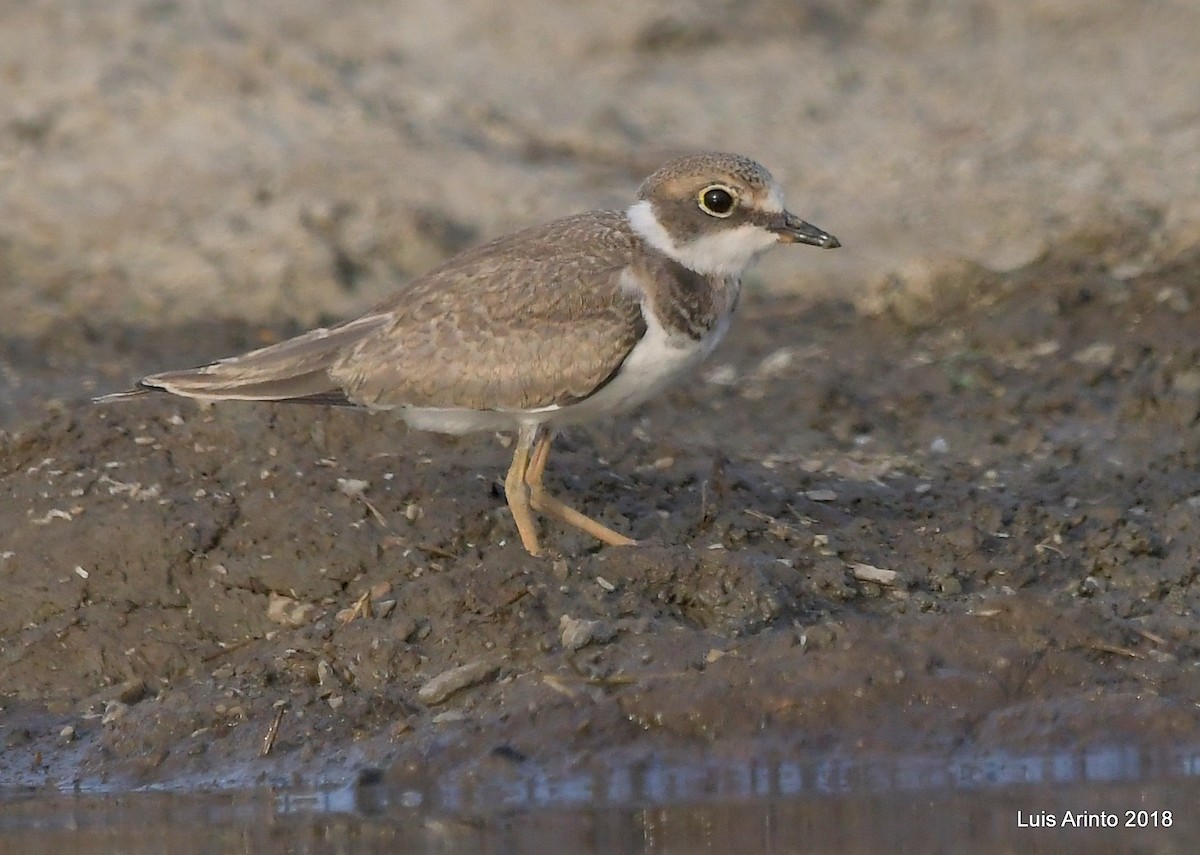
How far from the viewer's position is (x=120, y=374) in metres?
10.8

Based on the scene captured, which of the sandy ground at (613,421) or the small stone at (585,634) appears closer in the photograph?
the sandy ground at (613,421)

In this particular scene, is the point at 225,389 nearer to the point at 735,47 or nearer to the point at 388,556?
the point at 388,556

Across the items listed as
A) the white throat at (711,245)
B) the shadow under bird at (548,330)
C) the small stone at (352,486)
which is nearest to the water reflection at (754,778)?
the shadow under bird at (548,330)

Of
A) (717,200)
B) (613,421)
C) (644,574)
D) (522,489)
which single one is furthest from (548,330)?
(613,421)

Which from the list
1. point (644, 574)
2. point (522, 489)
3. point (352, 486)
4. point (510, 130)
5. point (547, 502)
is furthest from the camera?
point (510, 130)

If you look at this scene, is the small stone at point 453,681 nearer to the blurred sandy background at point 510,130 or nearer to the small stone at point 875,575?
the small stone at point 875,575

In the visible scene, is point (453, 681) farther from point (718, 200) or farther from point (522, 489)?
point (718, 200)

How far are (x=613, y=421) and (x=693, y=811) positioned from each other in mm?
3445

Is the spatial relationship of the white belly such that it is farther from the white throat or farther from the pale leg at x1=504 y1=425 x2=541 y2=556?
the white throat

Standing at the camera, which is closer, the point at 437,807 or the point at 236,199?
the point at 437,807

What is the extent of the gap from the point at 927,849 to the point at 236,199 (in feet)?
23.3

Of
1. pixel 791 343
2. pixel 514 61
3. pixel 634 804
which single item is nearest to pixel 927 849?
pixel 634 804

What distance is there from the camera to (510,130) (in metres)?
12.8

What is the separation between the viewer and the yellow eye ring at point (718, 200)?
8234 millimetres
